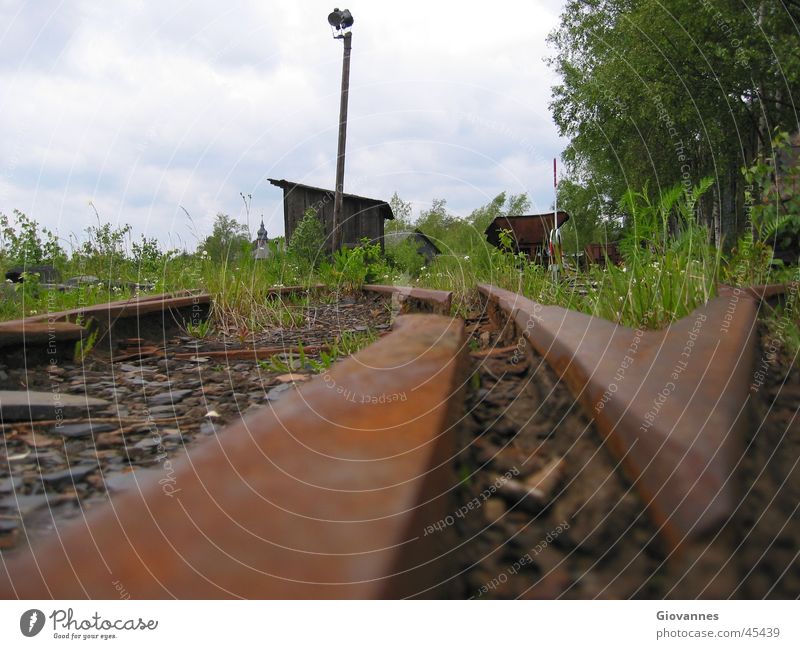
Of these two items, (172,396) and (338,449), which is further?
(172,396)

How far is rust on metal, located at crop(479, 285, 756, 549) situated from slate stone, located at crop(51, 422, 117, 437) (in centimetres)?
95

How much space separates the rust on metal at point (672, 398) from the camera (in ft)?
1.50

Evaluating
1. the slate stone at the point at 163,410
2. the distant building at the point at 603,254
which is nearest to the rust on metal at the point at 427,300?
the distant building at the point at 603,254

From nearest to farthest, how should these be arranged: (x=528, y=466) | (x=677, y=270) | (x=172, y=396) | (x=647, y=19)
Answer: (x=528, y=466), (x=172, y=396), (x=677, y=270), (x=647, y=19)

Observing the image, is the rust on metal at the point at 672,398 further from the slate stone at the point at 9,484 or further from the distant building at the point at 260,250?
the distant building at the point at 260,250

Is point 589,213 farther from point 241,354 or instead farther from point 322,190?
point 322,190

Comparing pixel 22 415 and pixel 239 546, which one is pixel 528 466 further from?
pixel 22 415

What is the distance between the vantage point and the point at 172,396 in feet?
4.58

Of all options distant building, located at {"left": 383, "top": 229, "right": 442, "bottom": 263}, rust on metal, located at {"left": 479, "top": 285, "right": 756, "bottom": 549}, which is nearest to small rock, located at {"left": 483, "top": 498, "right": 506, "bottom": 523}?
rust on metal, located at {"left": 479, "top": 285, "right": 756, "bottom": 549}

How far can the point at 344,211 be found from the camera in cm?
1321

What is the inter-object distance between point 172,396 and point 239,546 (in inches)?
43.8

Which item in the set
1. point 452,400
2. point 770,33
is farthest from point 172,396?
point 770,33

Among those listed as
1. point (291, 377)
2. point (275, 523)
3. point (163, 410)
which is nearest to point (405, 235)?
point (291, 377)

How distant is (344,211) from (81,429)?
1254 cm
